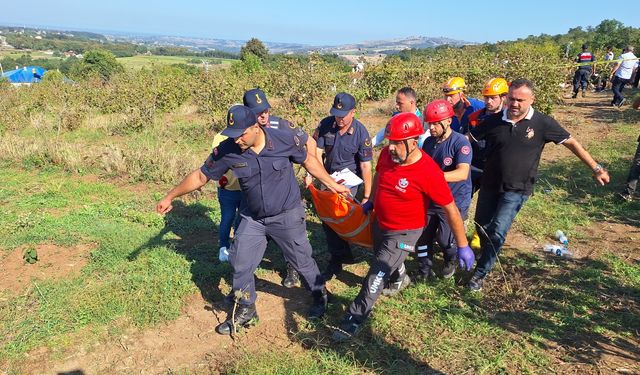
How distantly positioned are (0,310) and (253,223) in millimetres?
2355

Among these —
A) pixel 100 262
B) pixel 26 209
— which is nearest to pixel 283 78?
pixel 26 209

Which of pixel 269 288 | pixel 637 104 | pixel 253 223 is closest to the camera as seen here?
pixel 253 223

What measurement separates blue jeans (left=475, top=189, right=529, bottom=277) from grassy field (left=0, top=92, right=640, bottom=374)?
334mm

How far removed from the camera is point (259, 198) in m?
3.17

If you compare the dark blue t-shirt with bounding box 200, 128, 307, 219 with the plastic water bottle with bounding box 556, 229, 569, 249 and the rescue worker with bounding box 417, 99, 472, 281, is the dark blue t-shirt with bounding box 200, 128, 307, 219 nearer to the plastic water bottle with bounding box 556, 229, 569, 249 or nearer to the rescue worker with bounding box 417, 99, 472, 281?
the rescue worker with bounding box 417, 99, 472, 281

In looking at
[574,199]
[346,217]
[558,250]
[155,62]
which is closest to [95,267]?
[346,217]

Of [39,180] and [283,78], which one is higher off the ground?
[283,78]

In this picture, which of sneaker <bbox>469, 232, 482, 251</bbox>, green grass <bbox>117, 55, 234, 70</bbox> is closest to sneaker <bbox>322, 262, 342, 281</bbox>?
sneaker <bbox>469, 232, 482, 251</bbox>

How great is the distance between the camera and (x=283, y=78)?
11.2m

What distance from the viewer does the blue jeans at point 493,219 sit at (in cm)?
362

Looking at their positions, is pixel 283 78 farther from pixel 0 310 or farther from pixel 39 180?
pixel 0 310

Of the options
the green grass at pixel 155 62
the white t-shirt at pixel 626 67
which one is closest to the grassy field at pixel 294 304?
the white t-shirt at pixel 626 67

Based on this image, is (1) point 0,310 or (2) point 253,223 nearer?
(2) point 253,223

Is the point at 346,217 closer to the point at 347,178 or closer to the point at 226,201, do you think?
the point at 347,178
